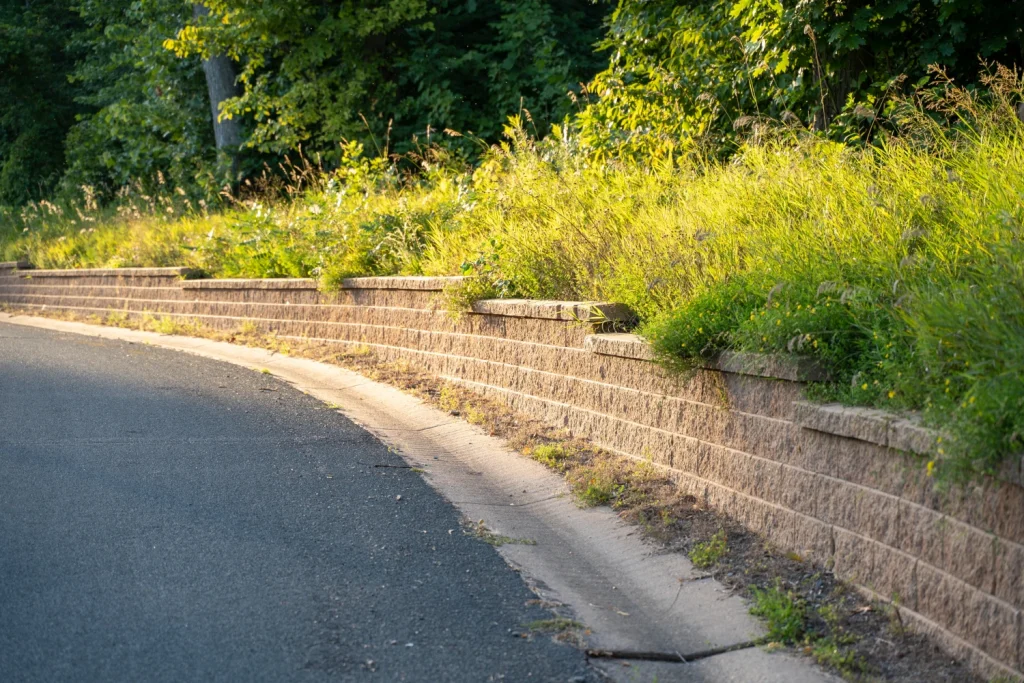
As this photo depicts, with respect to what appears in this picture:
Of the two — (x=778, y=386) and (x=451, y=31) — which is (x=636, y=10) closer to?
(x=778, y=386)

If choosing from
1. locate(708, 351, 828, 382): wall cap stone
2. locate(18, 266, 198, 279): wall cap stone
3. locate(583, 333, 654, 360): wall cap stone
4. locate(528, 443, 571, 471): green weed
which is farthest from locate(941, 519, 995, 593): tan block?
locate(18, 266, 198, 279): wall cap stone

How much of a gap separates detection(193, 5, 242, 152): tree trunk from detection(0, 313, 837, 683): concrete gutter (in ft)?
48.1

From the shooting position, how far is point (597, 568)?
5172 mm

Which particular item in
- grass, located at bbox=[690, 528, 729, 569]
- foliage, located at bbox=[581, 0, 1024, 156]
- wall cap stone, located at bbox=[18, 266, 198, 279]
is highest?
foliage, located at bbox=[581, 0, 1024, 156]

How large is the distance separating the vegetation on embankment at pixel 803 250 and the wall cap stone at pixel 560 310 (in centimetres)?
17

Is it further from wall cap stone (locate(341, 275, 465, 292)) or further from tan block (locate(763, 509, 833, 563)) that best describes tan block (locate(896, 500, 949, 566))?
wall cap stone (locate(341, 275, 465, 292))

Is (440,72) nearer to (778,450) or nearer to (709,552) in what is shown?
(778,450)

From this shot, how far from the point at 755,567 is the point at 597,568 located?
78 centimetres

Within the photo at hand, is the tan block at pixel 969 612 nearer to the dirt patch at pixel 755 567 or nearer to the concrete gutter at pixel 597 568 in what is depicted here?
the dirt patch at pixel 755 567

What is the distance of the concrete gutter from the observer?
4.12m

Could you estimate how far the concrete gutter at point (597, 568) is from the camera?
4.12 m

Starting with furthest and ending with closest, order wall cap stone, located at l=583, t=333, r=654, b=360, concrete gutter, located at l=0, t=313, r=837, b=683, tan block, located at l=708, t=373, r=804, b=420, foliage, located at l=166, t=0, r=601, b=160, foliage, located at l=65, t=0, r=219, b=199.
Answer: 1. foliage, located at l=65, t=0, r=219, b=199
2. foliage, located at l=166, t=0, r=601, b=160
3. wall cap stone, located at l=583, t=333, r=654, b=360
4. tan block, located at l=708, t=373, r=804, b=420
5. concrete gutter, located at l=0, t=313, r=837, b=683

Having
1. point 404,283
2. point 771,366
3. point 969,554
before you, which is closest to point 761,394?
point 771,366

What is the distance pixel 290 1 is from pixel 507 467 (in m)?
13.7
